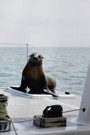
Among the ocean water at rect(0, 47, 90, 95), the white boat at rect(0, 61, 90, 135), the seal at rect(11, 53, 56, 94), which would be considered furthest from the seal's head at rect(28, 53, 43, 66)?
the ocean water at rect(0, 47, 90, 95)

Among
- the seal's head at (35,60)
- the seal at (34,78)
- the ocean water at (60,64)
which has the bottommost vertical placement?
the ocean water at (60,64)

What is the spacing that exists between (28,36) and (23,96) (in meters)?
16.7

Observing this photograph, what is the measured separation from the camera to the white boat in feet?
6.23

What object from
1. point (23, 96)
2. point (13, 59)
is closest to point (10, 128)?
point (23, 96)

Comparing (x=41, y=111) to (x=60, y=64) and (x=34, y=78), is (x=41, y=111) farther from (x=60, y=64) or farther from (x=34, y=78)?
(x=60, y=64)

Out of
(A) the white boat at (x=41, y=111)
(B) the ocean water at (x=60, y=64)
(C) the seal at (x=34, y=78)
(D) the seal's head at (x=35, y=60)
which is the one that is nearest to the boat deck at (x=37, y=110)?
(A) the white boat at (x=41, y=111)

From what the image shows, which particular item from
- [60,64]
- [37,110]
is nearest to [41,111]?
[37,110]

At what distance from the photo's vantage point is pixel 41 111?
8.75 feet

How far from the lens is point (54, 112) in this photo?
1988 millimetres

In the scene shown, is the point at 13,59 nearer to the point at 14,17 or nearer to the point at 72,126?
the point at 14,17

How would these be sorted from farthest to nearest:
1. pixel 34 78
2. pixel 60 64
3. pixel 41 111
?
pixel 60 64
pixel 34 78
pixel 41 111

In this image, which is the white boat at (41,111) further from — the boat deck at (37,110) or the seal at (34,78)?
the seal at (34,78)

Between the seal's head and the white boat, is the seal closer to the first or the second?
the seal's head

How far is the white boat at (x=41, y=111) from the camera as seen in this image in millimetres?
1899
